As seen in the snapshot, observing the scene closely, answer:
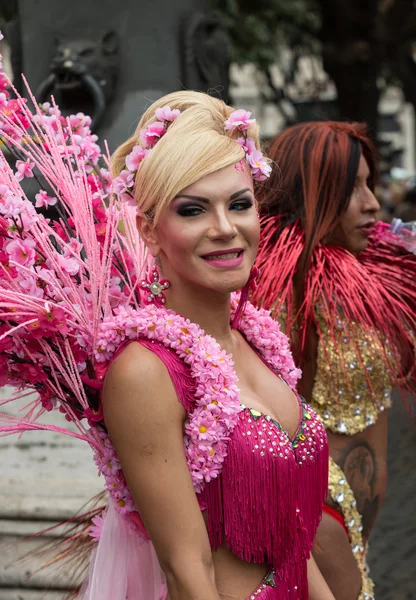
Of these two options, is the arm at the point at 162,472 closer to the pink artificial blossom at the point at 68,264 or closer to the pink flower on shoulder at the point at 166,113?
the pink artificial blossom at the point at 68,264

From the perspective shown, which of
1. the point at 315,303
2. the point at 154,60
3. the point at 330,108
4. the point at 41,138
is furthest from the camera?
the point at 330,108

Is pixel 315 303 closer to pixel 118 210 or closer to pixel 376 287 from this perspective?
pixel 376 287

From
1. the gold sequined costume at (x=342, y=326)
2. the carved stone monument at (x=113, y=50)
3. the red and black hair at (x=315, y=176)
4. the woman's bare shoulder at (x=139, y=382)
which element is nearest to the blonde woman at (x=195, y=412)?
the woman's bare shoulder at (x=139, y=382)

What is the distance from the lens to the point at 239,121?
7.20 feet

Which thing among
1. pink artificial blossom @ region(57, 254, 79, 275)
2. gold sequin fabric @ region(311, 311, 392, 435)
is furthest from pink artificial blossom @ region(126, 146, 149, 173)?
gold sequin fabric @ region(311, 311, 392, 435)

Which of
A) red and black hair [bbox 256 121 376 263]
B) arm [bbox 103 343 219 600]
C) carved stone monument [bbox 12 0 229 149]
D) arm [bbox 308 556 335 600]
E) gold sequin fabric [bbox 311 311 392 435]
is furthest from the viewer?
carved stone monument [bbox 12 0 229 149]

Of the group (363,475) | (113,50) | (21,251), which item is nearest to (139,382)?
(21,251)

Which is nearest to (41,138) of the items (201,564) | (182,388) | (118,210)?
(118,210)

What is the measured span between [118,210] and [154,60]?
2.95 m

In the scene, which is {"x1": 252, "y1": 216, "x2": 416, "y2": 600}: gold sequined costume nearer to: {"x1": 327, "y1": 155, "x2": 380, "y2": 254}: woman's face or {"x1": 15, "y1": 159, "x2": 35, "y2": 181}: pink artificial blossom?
{"x1": 327, "y1": 155, "x2": 380, "y2": 254}: woman's face

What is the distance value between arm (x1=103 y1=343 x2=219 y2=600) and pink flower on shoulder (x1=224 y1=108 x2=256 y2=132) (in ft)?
1.96

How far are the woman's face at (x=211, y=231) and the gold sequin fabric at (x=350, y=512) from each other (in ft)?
3.90

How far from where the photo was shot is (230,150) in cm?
216

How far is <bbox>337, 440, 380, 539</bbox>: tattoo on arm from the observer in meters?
3.24
